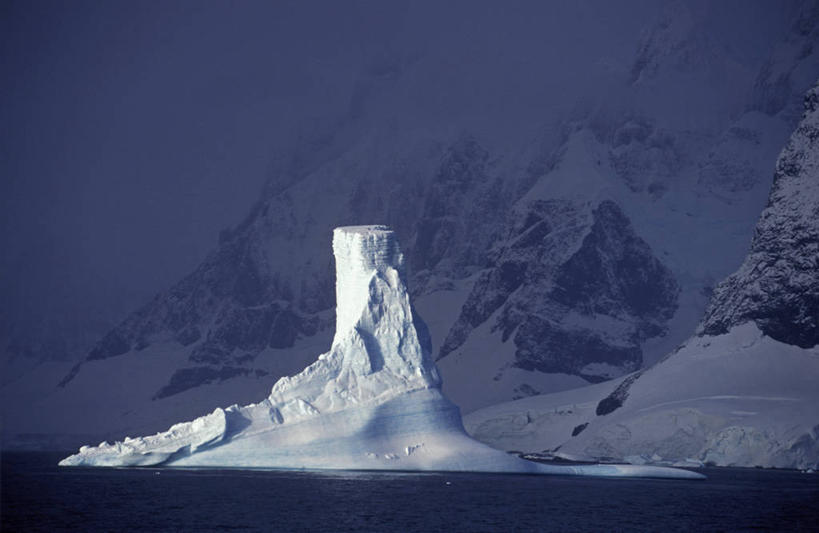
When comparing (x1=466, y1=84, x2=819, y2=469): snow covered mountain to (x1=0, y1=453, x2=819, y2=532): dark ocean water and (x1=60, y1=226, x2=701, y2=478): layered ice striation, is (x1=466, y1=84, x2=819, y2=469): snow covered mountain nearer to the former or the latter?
(x1=0, y1=453, x2=819, y2=532): dark ocean water

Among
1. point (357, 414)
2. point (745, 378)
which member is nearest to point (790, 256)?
point (745, 378)

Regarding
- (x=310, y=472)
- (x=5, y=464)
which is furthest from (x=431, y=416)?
(x=5, y=464)

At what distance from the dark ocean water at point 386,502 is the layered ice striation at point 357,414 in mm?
1627

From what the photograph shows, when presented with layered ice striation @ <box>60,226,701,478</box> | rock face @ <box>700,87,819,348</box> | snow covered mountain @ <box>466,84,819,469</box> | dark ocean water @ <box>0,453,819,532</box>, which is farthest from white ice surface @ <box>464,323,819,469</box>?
layered ice striation @ <box>60,226,701,478</box>

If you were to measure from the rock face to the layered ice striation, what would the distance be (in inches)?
2051

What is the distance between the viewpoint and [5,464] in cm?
12681

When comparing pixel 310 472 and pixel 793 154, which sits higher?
pixel 793 154

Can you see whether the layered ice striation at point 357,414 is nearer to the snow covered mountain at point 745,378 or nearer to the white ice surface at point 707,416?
the white ice surface at point 707,416

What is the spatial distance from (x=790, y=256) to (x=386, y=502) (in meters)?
72.3

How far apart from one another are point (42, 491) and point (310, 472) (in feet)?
64.8

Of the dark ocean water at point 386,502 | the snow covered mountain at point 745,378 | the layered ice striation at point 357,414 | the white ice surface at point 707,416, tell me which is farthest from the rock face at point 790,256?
the layered ice striation at point 357,414

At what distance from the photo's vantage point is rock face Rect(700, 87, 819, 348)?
468ft

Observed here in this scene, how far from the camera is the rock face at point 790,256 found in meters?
143

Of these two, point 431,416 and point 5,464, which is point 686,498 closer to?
point 431,416
